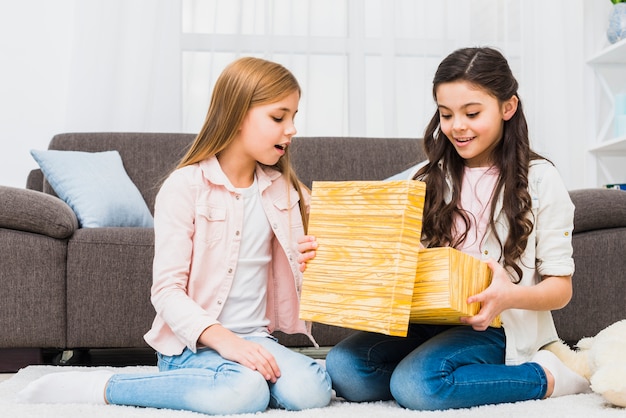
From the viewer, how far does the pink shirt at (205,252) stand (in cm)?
154

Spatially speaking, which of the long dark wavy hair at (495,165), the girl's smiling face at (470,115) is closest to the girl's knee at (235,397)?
the long dark wavy hair at (495,165)

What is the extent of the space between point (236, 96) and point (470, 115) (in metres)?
0.52

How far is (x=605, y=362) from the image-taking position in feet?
5.00

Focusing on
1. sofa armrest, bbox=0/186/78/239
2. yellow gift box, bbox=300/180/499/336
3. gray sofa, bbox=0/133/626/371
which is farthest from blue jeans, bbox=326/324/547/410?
sofa armrest, bbox=0/186/78/239

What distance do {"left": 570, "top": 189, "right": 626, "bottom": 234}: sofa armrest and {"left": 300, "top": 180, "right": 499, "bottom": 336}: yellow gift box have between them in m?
0.88

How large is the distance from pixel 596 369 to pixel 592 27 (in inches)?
101

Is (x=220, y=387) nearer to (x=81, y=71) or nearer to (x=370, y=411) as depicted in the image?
(x=370, y=411)

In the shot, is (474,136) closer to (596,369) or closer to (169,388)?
(596,369)

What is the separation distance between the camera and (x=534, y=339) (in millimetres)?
1578

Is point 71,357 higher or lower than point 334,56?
lower

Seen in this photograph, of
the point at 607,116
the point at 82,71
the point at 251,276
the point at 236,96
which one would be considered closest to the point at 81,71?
the point at 82,71

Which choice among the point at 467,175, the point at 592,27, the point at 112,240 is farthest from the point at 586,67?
the point at 112,240

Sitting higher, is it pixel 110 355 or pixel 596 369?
pixel 596 369

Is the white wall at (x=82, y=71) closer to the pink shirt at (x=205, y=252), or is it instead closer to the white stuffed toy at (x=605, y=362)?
the pink shirt at (x=205, y=252)
